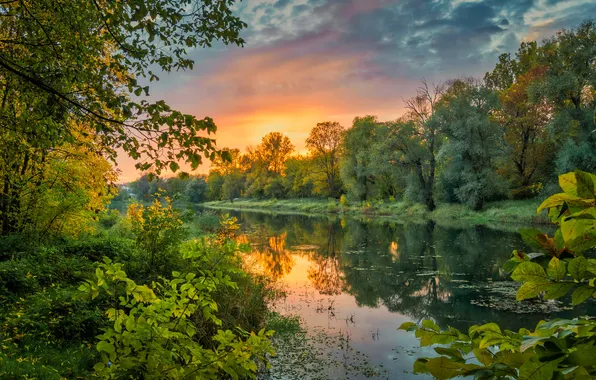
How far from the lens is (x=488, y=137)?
33.5 meters

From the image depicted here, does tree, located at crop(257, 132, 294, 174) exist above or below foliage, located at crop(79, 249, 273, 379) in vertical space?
above

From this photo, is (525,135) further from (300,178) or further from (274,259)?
(300,178)

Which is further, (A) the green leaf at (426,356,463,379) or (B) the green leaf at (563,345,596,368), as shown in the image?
(A) the green leaf at (426,356,463,379)

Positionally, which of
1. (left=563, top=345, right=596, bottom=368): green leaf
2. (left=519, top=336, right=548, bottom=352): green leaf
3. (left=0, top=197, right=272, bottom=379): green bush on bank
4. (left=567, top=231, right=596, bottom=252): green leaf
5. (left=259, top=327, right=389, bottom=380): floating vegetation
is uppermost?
(left=567, top=231, right=596, bottom=252): green leaf

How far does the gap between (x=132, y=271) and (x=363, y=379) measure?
5.14 m

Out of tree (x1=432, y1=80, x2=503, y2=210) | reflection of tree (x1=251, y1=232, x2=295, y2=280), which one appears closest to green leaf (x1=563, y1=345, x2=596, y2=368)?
reflection of tree (x1=251, y1=232, x2=295, y2=280)

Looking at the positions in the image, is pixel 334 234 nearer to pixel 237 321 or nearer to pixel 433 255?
pixel 433 255

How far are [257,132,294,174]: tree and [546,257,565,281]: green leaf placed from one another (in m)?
78.6

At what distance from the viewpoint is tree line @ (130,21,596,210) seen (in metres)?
27.7

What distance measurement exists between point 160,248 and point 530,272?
8365mm

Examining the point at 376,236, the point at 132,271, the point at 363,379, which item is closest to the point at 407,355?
the point at 363,379

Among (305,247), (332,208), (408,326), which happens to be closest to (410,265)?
(305,247)

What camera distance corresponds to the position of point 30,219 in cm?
982

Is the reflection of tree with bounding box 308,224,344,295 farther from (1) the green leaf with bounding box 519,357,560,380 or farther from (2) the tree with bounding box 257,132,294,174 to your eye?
(2) the tree with bounding box 257,132,294,174
